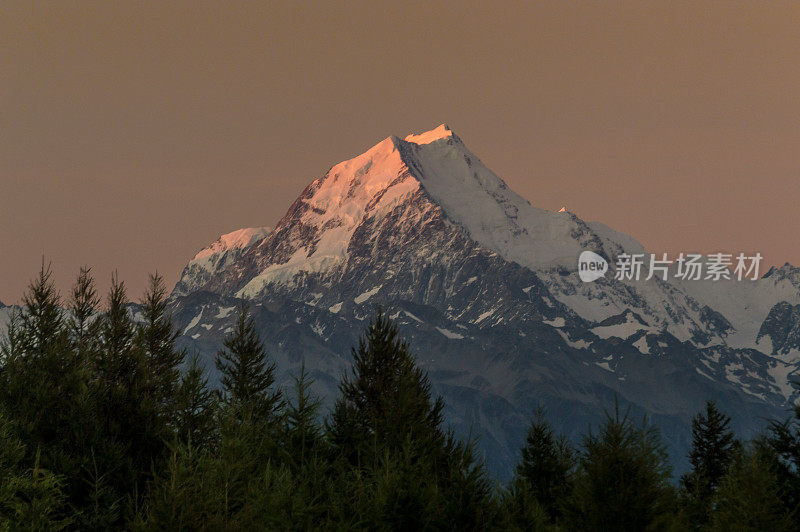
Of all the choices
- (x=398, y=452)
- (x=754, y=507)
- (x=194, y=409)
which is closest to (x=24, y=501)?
(x=398, y=452)

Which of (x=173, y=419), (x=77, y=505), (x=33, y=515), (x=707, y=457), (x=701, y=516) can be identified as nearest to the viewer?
(x=33, y=515)

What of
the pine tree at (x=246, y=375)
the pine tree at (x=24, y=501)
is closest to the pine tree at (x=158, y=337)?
the pine tree at (x=246, y=375)

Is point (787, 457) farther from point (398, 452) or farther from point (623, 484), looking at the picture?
point (623, 484)

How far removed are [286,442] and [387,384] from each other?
19920 millimetres

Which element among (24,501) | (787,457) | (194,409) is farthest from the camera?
(787,457)

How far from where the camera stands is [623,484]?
3422cm

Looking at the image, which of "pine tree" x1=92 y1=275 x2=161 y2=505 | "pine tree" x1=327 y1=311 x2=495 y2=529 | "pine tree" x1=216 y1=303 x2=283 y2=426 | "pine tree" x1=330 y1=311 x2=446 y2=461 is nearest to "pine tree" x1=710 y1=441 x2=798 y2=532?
"pine tree" x1=327 y1=311 x2=495 y2=529

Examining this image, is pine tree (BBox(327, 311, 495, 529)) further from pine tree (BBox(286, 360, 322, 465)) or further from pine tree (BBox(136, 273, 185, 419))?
pine tree (BBox(136, 273, 185, 419))

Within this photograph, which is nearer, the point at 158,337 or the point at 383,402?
the point at 383,402

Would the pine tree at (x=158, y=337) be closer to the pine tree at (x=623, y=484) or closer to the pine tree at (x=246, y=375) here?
the pine tree at (x=246, y=375)

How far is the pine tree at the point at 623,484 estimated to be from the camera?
3403cm

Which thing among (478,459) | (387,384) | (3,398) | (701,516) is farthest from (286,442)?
(701,516)

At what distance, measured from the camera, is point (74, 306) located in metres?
79.5

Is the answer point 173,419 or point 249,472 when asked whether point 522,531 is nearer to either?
point 249,472
